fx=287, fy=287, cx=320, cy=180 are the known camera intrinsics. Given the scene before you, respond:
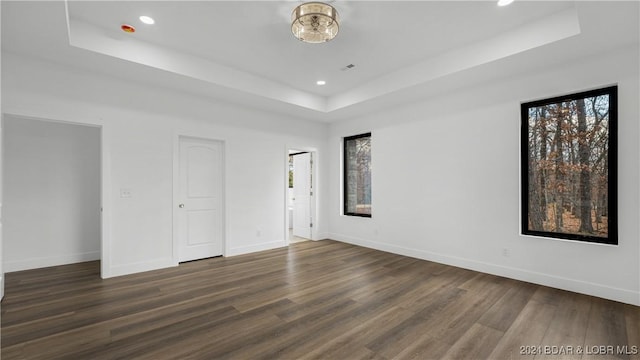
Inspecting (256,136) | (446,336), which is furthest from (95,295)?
(446,336)

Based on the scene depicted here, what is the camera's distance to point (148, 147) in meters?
4.25

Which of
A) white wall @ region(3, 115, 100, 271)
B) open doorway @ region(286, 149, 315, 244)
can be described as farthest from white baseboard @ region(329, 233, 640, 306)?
white wall @ region(3, 115, 100, 271)

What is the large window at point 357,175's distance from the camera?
6.00 meters

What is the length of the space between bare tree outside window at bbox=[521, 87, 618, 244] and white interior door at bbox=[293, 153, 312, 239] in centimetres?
414

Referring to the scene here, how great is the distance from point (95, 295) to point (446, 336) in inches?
147

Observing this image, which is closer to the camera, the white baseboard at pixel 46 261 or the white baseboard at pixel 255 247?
the white baseboard at pixel 46 261

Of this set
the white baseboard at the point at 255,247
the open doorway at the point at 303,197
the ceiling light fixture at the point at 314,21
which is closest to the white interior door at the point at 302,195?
the open doorway at the point at 303,197

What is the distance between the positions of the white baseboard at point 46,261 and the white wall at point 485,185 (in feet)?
15.7

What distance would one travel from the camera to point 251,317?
2744 mm

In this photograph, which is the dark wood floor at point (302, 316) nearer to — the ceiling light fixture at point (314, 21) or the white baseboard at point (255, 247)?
the white baseboard at point (255, 247)

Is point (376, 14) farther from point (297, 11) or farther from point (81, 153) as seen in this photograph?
point (81, 153)

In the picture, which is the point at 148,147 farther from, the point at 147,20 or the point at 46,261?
the point at 46,261

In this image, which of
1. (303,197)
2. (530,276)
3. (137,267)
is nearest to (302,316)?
(137,267)

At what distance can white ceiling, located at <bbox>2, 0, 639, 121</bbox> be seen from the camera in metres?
2.83
